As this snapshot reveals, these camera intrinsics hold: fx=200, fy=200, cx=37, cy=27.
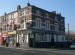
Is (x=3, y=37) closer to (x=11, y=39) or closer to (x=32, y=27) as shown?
(x=11, y=39)

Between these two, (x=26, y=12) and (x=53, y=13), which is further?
(x=53, y=13)

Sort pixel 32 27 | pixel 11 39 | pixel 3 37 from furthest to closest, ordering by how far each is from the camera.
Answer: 1. pixel 3 37
2. pixel 11 39
3. pixel 32 27

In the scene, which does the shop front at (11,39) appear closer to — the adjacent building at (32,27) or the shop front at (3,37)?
the adjacent building at (32,27)

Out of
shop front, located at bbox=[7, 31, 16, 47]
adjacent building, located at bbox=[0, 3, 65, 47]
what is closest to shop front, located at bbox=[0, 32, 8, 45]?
adjacent building, located at bbox=[0, 3, 65, 47]

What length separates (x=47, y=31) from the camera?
54.7m

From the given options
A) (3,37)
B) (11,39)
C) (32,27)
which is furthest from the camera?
(3,37)

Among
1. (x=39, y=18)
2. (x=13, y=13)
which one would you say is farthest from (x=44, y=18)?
(x=13, y=13)

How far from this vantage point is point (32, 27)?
50.1m

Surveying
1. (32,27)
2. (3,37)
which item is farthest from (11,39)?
(32,27)

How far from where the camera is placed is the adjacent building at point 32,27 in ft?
165

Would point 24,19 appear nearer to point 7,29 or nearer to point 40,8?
point 40,8

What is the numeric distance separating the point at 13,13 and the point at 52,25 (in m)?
12.0

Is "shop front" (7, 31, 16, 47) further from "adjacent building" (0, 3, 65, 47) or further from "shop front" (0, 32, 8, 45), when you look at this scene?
"shop front" (0, 32, 8, 45)

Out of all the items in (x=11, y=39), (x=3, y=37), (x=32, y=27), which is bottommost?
(x=11, y=39)
